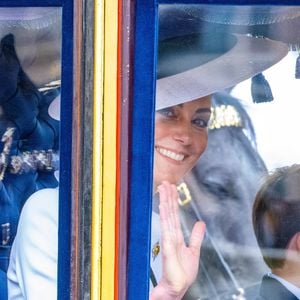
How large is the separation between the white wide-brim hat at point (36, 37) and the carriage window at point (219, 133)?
25 cm

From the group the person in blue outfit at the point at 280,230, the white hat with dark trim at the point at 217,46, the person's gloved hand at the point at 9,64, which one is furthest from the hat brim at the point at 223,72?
the person's gloved hand at the point at 9,64

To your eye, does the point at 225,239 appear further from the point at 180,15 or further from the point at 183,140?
the point at 180,15

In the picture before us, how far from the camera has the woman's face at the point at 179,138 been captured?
5.06ft

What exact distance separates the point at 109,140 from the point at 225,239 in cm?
34

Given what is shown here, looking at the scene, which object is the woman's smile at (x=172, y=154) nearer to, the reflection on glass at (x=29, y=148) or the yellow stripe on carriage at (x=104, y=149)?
the yellow stripe on carriage at (x=104, y=149)

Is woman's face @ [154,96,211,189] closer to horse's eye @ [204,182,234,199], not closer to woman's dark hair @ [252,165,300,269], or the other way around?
horse's eye @ [204,182,234,199]

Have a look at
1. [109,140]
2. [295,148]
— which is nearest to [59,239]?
[109,140]

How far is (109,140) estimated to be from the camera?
1.52 meters

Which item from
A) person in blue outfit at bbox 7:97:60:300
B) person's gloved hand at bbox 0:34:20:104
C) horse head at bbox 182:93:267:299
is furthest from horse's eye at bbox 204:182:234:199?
person's gloved hand at bbox 0:34:20:104

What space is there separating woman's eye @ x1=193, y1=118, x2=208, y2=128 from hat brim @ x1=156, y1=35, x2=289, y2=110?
5 cm

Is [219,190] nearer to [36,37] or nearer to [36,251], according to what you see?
[36,251]

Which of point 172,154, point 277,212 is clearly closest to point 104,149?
point 172,154

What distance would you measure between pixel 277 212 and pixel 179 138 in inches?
10.7

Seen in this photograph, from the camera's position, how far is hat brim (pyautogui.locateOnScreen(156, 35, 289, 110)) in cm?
151
